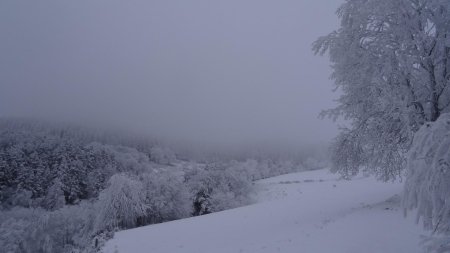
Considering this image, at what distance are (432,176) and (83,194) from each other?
73.6 m

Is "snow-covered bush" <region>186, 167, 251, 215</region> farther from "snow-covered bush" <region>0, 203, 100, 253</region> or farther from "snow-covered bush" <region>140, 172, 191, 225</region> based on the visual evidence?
"snow-covered bush" <region>0, 203, 100, 253</region>

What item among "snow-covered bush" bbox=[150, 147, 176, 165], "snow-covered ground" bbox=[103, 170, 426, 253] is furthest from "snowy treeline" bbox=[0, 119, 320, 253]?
"snow-covered bush" bbox=[150, 147, 176, 165]

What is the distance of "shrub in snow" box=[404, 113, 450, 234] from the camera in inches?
203

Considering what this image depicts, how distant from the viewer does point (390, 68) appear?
1024 cm

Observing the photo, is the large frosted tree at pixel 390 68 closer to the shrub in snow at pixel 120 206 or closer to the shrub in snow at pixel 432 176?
the shrub in snow at pixel 432 176

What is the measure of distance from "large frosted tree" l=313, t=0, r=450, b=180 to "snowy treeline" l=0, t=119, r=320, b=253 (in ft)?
60.2

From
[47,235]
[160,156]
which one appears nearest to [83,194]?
[47,235]

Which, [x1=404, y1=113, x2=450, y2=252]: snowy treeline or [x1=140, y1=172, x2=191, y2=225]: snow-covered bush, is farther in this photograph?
[x1=140, y1=172, x2=191, y2=225]: snow-covered bush

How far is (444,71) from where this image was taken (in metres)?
10.8

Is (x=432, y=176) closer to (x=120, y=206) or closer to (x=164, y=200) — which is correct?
(x=120, y=206)

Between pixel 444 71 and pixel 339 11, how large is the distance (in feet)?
15.4

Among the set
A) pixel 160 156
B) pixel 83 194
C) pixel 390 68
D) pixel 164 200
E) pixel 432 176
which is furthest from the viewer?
pixel 160 156

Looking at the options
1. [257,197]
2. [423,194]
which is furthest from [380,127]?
[257,197]

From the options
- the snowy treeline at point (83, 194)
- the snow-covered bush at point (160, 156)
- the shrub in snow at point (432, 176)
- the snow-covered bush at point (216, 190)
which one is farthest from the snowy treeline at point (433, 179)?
the snow-covered bush at point (160, 156)
